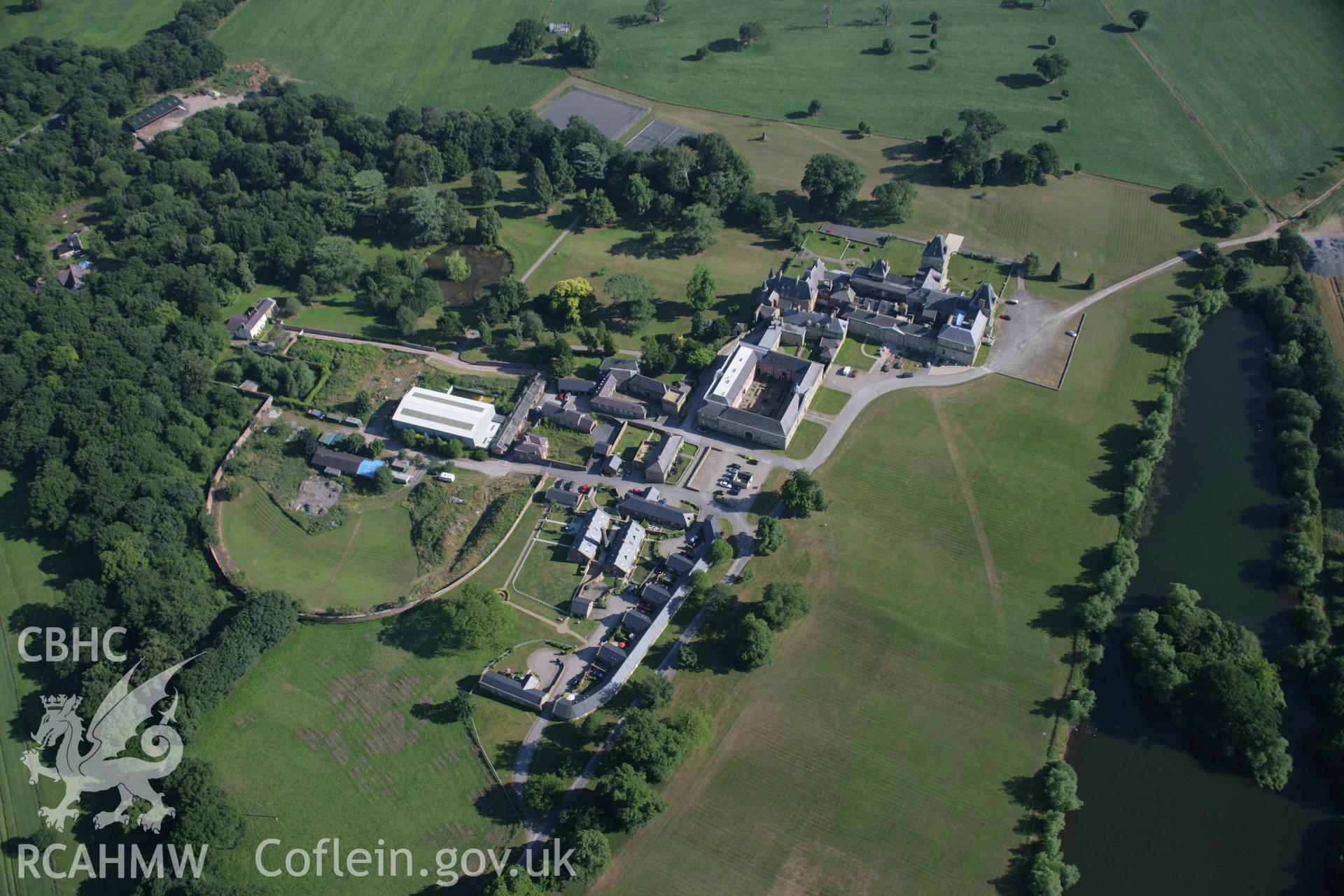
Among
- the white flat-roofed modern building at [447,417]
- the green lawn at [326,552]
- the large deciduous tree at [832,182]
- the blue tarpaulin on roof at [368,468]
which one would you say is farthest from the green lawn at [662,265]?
the green lawn at [326,552]

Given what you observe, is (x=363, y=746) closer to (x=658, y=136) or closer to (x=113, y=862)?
(x=113, y=862)

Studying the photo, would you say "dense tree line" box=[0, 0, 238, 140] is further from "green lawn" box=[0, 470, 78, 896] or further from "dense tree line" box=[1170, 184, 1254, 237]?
"dense tree line" box=[1170, 184, 1254, 237]

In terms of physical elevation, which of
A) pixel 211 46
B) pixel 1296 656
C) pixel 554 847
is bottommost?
pixel 554 847

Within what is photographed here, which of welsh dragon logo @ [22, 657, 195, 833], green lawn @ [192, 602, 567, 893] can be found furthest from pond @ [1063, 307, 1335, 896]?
welsh dragon logo @ [22, 657, 195, 833]

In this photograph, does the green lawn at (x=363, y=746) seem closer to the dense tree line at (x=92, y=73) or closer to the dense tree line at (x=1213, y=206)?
the dense tree line at (x=1213, y=206)

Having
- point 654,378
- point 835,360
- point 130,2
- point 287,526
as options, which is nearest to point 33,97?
point 130,2

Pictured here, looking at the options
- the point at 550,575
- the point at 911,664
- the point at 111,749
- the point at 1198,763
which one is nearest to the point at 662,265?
the point at 550,575

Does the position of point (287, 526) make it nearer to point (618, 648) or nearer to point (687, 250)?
point (618, 648)
